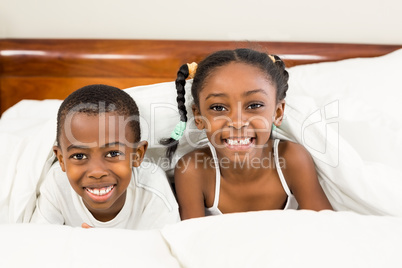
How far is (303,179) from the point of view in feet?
3.47

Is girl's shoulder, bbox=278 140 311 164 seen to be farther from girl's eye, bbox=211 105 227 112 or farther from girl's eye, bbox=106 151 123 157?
girl's eye, bbox=106 151 123 157

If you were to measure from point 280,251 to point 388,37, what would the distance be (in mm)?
1146

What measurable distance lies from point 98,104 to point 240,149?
33 centimetres

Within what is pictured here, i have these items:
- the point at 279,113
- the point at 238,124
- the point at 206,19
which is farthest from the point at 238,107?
the point at 206,19

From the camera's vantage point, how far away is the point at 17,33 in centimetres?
147

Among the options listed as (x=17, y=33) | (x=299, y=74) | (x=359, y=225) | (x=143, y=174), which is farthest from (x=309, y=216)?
(x=17, y=33)

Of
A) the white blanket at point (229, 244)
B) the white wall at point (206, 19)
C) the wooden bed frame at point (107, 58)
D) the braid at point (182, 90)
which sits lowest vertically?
the white blanket at point (229, 244)

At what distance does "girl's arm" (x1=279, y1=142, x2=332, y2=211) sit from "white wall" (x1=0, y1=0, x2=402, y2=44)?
0.55m

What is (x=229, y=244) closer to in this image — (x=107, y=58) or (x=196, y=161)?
(x=196, y=161)

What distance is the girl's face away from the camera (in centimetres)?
96

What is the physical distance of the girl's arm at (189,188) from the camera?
1.04 metres

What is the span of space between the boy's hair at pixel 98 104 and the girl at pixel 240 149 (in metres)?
0.14

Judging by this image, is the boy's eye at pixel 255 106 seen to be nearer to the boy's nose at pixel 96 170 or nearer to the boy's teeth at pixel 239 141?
the boy's teeth at pixel 239 141

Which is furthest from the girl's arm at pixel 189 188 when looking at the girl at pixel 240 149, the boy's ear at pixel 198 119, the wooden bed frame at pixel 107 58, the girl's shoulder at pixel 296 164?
the wooden bed frame at pixel 107 58
